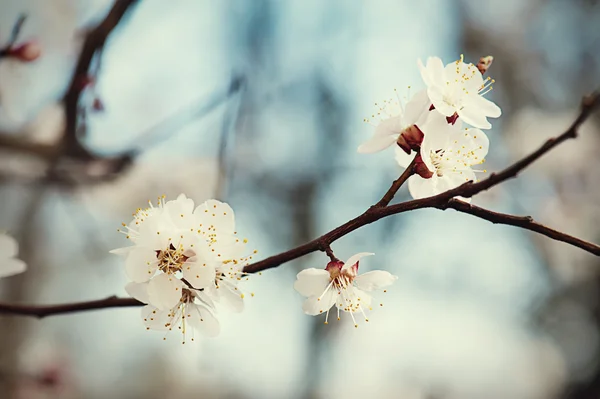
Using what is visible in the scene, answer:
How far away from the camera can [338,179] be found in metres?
3.78

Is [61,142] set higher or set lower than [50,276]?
lower

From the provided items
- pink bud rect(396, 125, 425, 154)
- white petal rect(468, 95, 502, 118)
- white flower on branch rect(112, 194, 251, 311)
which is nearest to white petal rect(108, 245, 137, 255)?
white flower on branch rect(112, 194, 251, 311)

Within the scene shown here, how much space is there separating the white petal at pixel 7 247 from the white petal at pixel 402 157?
18.6 inches

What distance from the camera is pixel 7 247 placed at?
660 millimetres

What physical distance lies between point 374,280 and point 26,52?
79cm

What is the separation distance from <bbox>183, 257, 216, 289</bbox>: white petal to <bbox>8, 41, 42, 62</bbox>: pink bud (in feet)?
2.19

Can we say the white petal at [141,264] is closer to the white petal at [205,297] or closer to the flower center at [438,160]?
the white petal at [205,297]

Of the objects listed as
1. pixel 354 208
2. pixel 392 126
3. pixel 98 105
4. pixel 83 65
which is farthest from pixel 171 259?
pixel 354 208

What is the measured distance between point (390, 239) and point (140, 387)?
3.68 meters

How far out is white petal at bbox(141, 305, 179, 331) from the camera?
0.63m

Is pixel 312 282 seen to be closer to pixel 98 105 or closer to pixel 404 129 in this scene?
pixel 404 129

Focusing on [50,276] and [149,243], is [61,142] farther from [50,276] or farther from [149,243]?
[50,276]

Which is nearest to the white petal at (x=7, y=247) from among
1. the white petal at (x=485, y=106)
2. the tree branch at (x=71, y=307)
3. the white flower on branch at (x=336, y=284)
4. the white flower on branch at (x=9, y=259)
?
the white flower on branch at (x=9, y=259)

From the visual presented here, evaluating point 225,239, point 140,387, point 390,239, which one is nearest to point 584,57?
point 390,239
